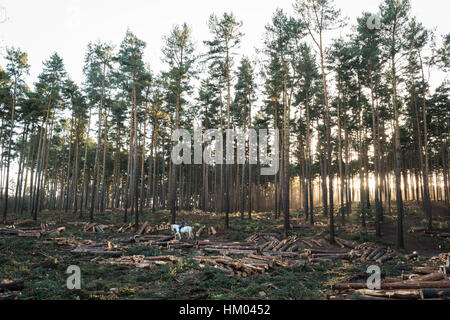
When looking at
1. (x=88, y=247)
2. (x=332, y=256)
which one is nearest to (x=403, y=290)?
(x=332, y=256)

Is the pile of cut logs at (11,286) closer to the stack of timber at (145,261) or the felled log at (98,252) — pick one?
the stack of timber at (145,261)

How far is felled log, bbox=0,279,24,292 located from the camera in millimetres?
7244

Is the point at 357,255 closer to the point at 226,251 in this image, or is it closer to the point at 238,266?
the point at 226,251

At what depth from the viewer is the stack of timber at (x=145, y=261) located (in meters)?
11.0

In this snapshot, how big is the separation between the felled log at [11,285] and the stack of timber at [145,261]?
12.8ft

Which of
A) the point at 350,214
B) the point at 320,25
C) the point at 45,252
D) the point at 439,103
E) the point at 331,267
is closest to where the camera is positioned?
the point at 331,267

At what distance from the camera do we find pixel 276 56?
21984 millimetres

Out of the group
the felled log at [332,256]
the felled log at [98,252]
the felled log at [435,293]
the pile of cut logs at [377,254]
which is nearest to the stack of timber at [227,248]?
the felled log at [332,256]

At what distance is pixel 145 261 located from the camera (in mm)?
11617

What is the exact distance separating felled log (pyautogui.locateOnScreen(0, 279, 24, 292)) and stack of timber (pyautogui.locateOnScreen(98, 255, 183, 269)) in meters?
3.89

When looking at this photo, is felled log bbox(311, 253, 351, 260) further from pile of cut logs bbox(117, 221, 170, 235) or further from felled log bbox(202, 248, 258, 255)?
pile of cut logs bbox(117, 221, 170, 235)

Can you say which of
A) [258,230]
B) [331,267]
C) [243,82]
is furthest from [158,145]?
[331,267]

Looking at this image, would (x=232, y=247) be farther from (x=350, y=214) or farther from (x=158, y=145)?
(x=158, y=145)
